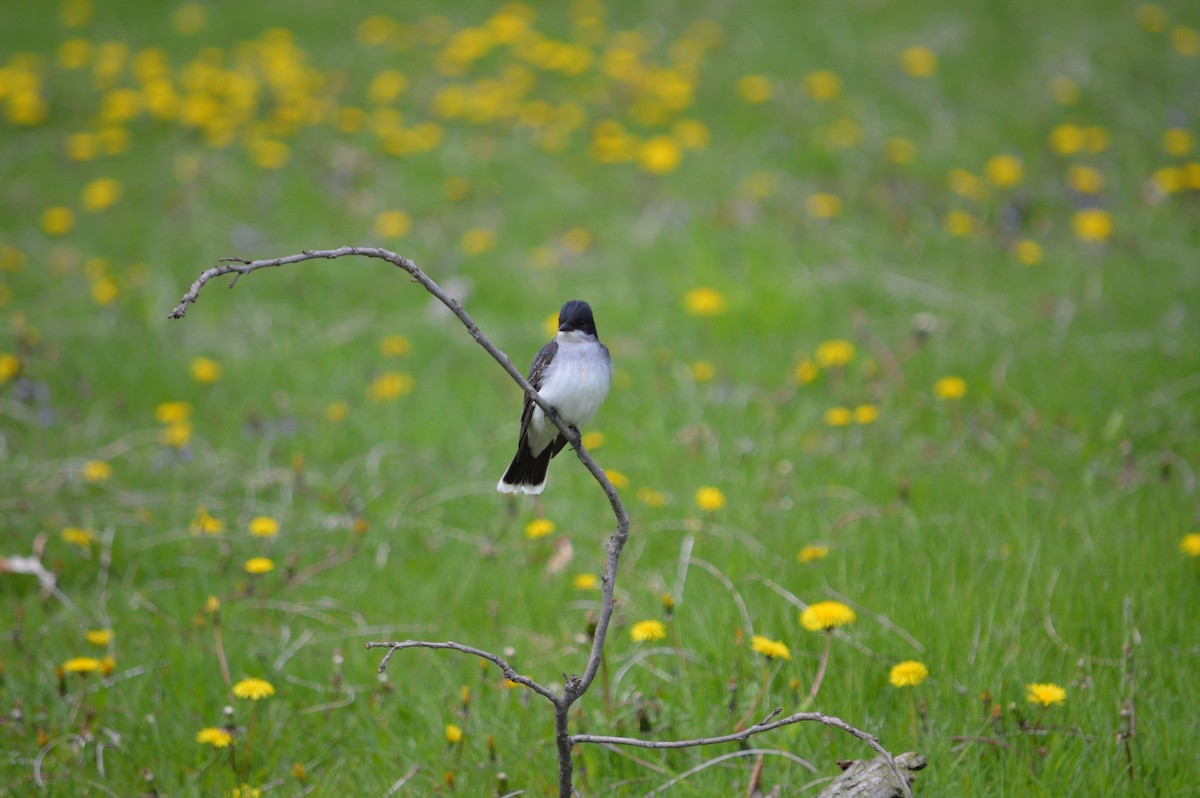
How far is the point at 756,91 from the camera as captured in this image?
342 inches

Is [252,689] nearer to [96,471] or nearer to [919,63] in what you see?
[96,471]

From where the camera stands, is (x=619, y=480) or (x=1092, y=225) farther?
(x=1092, y=225)

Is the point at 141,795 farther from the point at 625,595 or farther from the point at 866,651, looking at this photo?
the point at 866,651

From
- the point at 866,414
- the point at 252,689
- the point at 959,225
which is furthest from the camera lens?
the point at 959,225

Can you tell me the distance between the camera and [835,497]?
432 centimetres

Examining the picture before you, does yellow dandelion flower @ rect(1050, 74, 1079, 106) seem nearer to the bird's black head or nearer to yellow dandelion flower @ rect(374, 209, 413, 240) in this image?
yellow dandelion flower @ rect(374, 209, 413, 240)

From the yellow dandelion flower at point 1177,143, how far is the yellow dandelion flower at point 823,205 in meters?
2.41

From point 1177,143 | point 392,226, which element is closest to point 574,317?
point 392,226

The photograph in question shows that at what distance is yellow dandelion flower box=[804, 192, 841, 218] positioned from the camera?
277 inches

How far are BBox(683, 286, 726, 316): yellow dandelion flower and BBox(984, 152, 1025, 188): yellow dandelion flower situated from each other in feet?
8.03

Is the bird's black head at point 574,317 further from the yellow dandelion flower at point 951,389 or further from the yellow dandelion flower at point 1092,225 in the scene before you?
the yellow dandelion flower at point 1092,225

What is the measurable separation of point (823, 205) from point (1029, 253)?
137 centimetres

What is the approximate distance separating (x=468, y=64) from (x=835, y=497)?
6.98 metres

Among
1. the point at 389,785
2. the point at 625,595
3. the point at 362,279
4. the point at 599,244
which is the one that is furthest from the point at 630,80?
the point at 389,785
